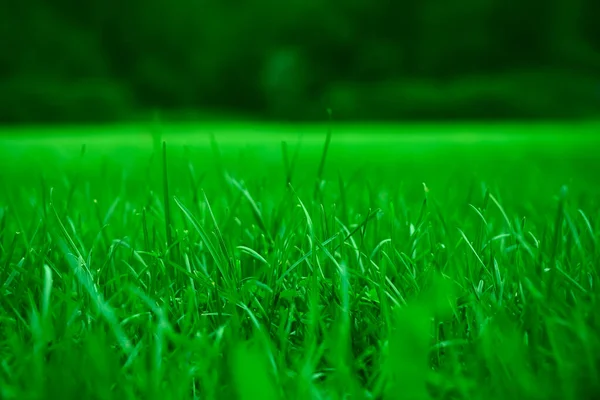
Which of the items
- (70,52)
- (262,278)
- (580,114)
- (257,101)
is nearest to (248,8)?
(257,101)

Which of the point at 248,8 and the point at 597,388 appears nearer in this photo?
the point at 597,388

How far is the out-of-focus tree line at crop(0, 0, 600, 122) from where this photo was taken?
1942 centimetres

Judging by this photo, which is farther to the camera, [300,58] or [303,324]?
[300,58]

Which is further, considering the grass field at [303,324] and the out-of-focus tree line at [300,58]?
the out-of-focus tree line at [300,58]

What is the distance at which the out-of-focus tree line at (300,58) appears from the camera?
19.4 meters

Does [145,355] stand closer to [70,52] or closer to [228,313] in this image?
[228,313]

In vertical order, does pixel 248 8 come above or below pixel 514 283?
above

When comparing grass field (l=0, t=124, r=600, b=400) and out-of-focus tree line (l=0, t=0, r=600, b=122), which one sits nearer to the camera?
grass field (l=0, t=124, r=600, b=400)

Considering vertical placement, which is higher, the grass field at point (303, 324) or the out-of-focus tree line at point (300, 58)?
the out-of-focus tree line at point (300, 58)

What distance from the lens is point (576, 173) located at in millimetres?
2963

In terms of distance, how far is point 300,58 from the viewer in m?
22.7

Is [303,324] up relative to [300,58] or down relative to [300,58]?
down

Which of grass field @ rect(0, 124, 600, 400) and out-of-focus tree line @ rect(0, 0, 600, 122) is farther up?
out-of-focus tree line @ rect(0, 0, 600, 122)

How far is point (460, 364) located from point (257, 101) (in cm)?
2400
